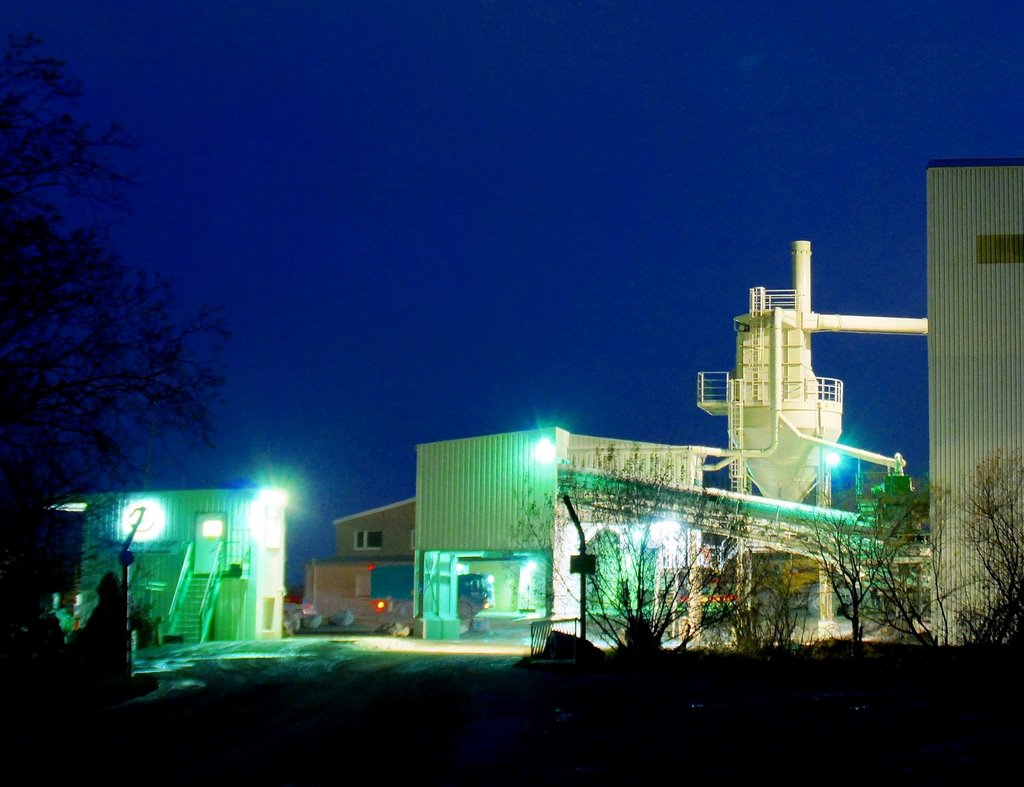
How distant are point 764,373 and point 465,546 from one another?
58.2 ft

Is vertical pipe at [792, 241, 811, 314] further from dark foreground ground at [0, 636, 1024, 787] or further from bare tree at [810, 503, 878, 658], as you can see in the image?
dark foreground ground at [0, 636, 1024, 787]

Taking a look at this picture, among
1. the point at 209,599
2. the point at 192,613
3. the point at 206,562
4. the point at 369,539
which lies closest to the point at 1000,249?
the point at 209,599

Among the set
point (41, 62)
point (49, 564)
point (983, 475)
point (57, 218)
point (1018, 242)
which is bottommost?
point (49, 564)

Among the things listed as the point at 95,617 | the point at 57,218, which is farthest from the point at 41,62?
the point at 95,617

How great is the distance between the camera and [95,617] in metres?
25.1

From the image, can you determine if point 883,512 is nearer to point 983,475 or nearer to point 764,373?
point 983,475

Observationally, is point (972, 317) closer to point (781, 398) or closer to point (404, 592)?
point (781, 398)

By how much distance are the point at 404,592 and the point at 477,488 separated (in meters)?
21.9

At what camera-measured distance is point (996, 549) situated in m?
25.9

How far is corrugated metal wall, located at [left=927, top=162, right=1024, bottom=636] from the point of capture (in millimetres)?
29828

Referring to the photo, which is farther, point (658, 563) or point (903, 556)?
point (903, 556)

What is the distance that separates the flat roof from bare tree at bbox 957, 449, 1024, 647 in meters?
7.12

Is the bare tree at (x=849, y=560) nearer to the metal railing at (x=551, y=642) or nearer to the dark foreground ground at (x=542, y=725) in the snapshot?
the dark foreground ground at (x=542, y=725)

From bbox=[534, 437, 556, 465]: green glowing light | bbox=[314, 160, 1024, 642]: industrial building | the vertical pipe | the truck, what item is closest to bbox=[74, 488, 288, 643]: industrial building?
bbox=[314, 160, 1024, 642]: industrial building
